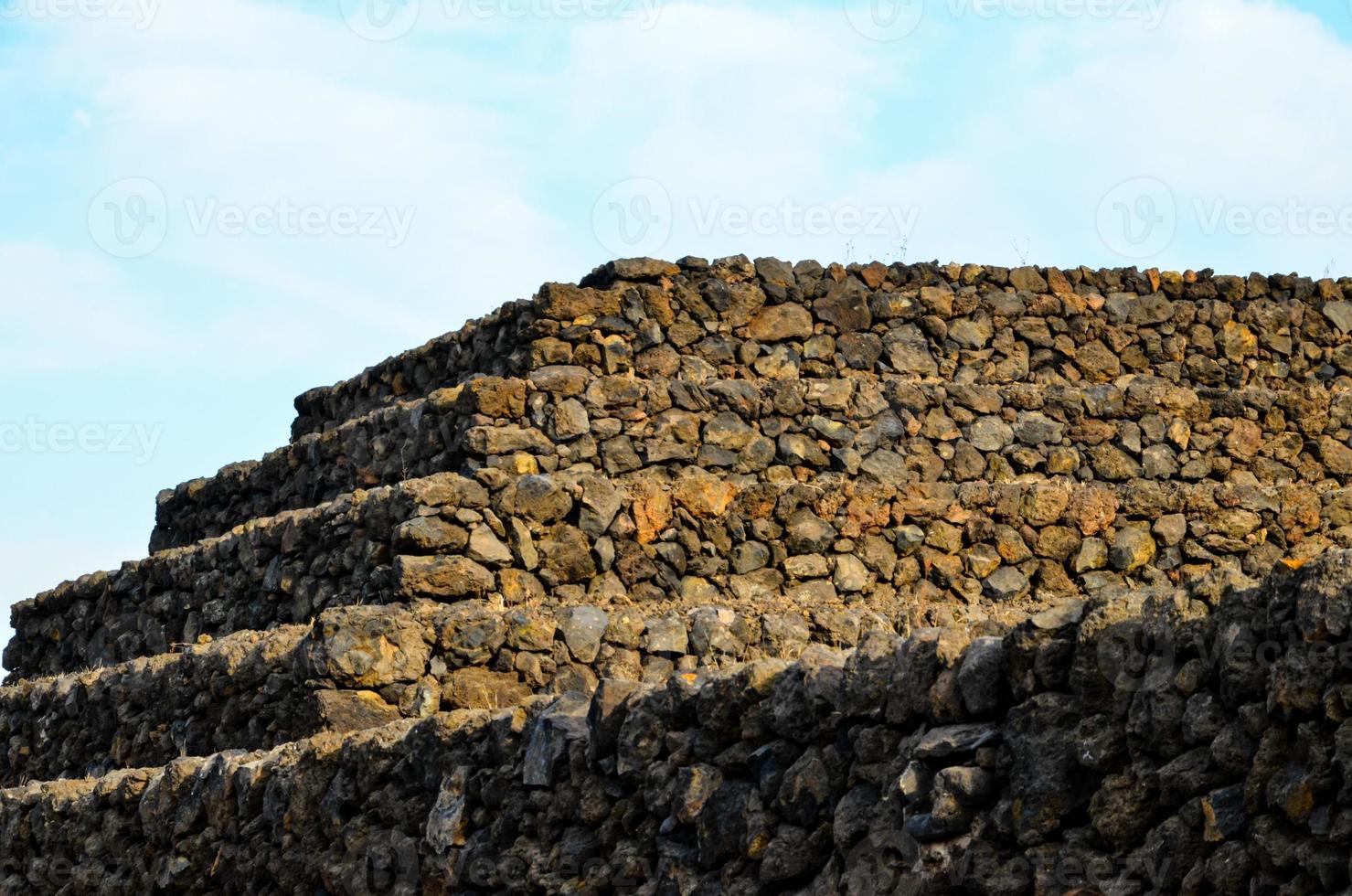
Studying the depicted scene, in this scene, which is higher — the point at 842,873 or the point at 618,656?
the point at 618,656

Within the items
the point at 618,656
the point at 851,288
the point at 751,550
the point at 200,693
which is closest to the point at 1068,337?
the point at 851,288

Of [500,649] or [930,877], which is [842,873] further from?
[500,649]

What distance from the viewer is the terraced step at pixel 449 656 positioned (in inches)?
424

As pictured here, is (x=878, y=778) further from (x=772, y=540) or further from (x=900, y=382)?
(x=900, y=382)

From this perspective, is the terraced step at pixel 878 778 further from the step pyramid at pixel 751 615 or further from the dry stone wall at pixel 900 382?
the dry stone wall at pixel 900 382

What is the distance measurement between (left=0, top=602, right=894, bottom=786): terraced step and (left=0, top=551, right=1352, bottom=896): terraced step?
83cm

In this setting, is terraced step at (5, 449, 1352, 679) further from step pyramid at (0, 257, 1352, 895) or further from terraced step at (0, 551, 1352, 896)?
terraced step at (0, 551, 1352, 896)

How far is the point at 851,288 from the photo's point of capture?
45.9 feet

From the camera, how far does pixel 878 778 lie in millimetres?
6367

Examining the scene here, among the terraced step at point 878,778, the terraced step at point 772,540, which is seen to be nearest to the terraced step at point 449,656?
the terraced step at point 772,540

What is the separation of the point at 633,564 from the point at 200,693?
10.6 feet

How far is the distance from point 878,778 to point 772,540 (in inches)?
234

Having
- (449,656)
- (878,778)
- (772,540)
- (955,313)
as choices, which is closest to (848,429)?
(772,540)
